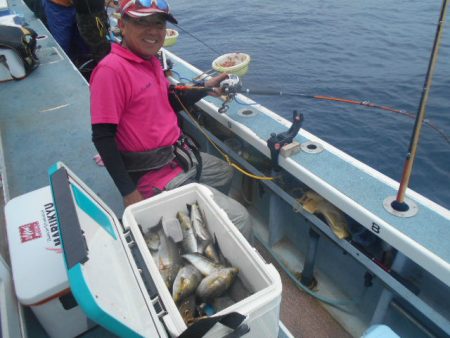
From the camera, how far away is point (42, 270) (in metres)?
1.44

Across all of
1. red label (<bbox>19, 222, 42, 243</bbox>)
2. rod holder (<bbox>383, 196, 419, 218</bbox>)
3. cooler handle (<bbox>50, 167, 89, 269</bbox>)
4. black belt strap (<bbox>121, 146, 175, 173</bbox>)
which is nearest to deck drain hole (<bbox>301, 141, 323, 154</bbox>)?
rod holder (<bbox>383, 196, 419, 218</bbox>)

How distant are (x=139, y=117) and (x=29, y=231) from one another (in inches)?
35.5

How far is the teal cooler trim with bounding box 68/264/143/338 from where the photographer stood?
32.9 inches

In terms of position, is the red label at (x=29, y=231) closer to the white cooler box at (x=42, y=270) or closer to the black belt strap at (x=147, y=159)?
the white cooler box at (x=42, y=270)

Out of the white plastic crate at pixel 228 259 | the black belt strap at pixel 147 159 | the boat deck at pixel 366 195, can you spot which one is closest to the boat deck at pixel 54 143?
the black belt strap at pixel 147 159

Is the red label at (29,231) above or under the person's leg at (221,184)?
above

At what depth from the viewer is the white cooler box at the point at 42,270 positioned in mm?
1378

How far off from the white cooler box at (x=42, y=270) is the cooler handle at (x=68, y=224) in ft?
1.54

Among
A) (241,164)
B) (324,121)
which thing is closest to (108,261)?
(241,164)

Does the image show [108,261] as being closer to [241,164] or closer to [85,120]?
[241,164]

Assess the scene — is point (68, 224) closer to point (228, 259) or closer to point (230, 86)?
point (228, 259)

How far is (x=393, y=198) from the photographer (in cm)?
194

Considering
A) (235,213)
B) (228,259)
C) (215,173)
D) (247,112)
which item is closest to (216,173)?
(215,173)

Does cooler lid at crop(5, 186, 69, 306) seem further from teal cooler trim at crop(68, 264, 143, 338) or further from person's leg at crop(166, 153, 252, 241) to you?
person's leg at crop(166, 153, 252, 241)
